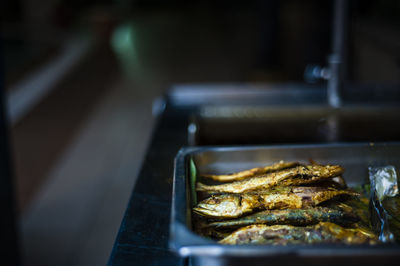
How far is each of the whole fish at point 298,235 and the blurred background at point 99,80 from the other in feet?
3.95

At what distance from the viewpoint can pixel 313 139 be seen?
1337 millimetres

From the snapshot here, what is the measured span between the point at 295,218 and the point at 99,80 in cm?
530

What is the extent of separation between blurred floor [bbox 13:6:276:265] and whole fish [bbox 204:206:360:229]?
142cm

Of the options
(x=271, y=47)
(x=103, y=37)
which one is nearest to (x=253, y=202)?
(x=271, y=47)

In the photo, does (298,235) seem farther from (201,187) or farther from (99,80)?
(99,80)

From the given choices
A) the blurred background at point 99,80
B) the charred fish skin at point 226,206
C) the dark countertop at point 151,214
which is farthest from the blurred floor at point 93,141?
the charred fish skin at point 226,206

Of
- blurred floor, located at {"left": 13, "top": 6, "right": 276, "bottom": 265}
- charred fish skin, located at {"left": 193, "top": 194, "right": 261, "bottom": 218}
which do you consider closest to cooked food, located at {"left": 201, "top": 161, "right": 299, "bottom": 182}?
charred fish skin, located at {"left": 193, "top": 194, "right": 261, "bottom": 218}

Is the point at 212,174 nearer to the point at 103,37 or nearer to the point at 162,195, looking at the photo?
the point at 162,195

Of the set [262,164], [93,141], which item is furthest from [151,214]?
[93,141]

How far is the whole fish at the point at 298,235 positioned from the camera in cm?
62

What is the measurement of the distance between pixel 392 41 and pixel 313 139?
7.62ft

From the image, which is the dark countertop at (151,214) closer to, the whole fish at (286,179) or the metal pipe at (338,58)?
the whole fish at (286,179)

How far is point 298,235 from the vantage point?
64 centimetres

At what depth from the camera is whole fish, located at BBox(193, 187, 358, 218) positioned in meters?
0.71
